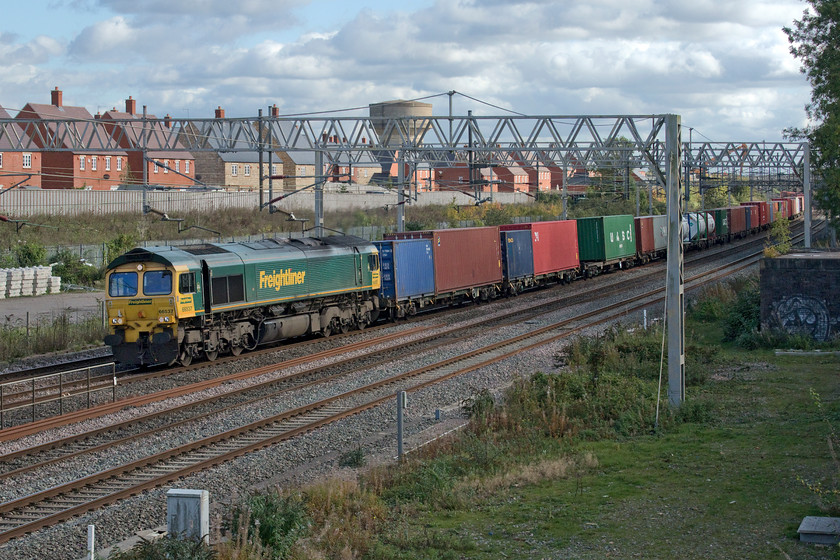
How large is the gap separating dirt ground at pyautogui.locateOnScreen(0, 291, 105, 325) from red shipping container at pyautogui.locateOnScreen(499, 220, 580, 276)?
17.3 m

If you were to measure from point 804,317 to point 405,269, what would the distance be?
41.9ft

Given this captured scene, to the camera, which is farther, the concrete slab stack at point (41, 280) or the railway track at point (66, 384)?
the concrete slab stack at point (41, 280)

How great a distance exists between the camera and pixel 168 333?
21.3 metres

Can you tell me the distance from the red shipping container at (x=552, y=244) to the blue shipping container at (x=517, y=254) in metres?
0.47

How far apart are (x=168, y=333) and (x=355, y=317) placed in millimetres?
8788

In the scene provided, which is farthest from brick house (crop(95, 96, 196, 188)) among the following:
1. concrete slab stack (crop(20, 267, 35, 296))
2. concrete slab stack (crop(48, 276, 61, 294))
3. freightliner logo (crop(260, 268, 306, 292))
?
freightliner logo (crop(260, 268, 306, 292))

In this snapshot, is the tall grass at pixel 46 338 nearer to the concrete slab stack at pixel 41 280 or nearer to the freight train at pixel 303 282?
the freight train at pixel 303 282

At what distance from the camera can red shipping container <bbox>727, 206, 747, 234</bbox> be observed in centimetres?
7094

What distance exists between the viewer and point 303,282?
84.9 ft

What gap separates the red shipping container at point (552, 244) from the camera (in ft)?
130

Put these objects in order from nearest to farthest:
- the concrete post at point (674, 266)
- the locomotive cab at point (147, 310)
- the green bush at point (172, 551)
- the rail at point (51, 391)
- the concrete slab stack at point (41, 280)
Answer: the green bush at point (172, 551) → the concrete post at point (674, 266) → the rail at point (51, 391) → the locomotive cab at point (147, 310) → the concrete slab stack at point (41, 280)

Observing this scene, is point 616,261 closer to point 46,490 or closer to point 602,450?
point 602,450

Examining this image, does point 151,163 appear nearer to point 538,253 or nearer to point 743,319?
point 538,253

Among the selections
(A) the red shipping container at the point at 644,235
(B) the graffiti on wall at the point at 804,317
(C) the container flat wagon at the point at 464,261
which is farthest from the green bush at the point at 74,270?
(B) the graffiti on wall at the point at 804,317
